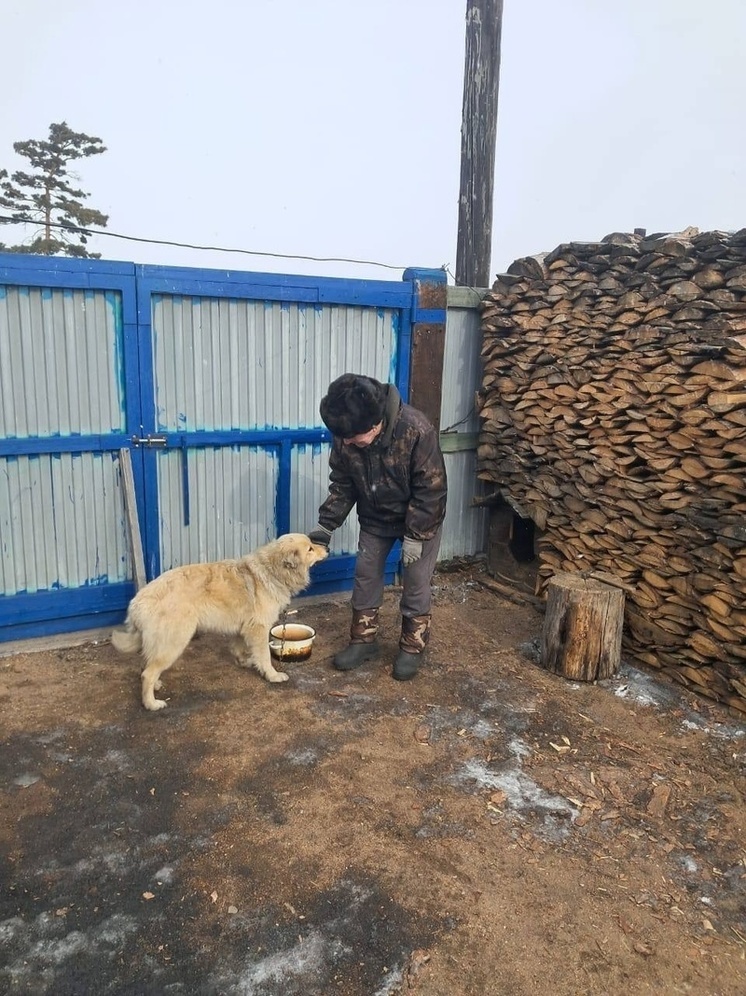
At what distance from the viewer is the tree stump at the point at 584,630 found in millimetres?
5203

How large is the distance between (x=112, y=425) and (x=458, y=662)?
332cm

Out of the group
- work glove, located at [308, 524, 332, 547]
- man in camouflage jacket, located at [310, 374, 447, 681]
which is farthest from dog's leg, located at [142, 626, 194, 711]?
man in camouflage jacket, located at [310, 374, 447, 681]

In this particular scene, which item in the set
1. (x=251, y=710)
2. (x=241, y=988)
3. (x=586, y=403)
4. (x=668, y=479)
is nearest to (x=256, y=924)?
(x=241, y=988)

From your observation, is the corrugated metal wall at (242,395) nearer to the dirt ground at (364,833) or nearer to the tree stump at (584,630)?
the dirt ground at (364,833)

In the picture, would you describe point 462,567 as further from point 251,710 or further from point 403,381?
point 251,710

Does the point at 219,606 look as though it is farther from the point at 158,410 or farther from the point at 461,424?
the point at 461,424

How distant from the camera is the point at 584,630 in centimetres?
523

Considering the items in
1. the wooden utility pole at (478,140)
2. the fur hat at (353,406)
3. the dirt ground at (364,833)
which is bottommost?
the dirt ground at (364,833)

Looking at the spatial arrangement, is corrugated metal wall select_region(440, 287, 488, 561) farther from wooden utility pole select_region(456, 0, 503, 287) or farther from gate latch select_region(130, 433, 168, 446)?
gate latch select_region(130, 433, 168, 446)

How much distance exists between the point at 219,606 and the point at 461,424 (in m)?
3.52

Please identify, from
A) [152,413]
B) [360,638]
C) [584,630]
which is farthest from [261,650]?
[584,630]

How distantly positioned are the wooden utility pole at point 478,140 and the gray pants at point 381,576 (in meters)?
3.55

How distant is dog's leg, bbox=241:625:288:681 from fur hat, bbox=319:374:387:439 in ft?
5.10

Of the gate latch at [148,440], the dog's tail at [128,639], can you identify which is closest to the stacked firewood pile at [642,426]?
the gate latch at [148,440]
